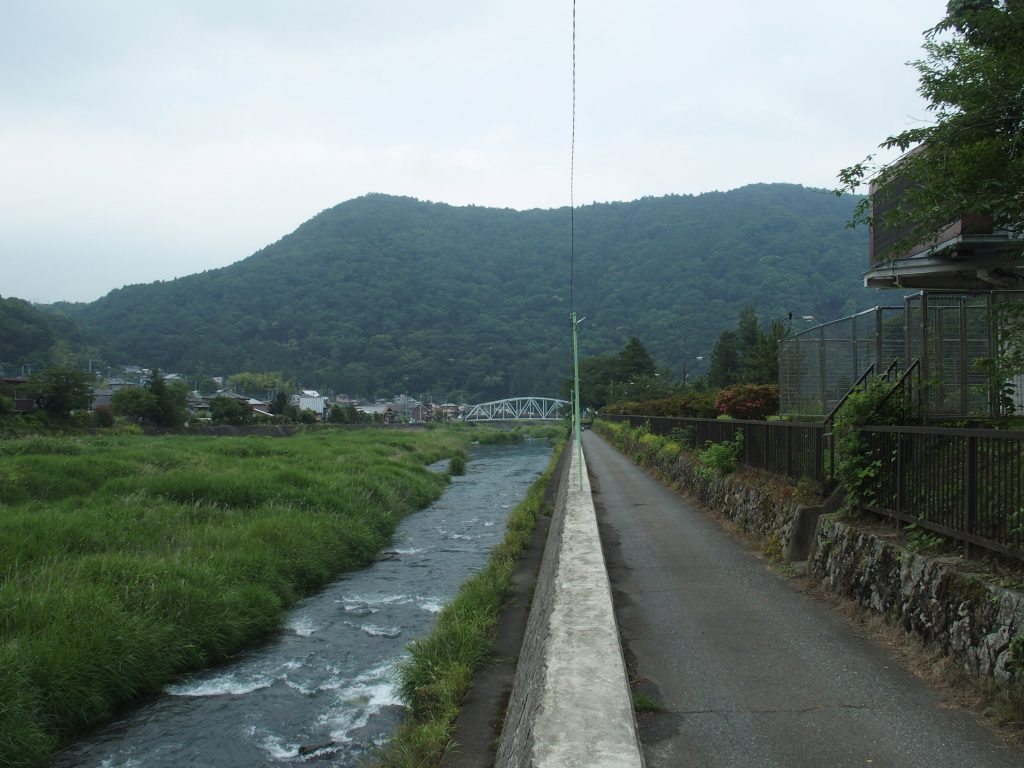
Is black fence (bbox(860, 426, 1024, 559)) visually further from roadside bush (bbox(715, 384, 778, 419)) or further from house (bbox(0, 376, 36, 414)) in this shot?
house (bbox(0, 376, 36, 414))

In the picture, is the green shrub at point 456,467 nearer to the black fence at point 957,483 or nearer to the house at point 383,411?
the black fence at point 957,483

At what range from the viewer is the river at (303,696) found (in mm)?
7109

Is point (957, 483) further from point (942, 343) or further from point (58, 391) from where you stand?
point (58, 391)

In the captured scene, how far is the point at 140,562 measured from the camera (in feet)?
36.0

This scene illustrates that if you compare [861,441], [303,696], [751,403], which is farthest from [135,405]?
[861,441]

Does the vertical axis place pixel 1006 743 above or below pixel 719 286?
below

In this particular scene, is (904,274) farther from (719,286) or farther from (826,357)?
(719,286)

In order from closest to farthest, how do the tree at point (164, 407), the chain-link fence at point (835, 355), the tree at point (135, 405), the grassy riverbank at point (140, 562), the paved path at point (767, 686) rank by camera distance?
the paved path at point (767, 686) → the grassy riverbank at point (140, 562) → the chain-link fence at point (835, 355) → the tree at point (135, 405) → the tree at point (164, 407)

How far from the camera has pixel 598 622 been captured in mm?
6160

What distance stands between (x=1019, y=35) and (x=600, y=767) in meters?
6.73

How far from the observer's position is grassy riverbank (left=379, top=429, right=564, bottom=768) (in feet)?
17.5

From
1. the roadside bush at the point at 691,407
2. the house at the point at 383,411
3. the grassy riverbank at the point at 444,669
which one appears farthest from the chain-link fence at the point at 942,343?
the house at the point at 383,411

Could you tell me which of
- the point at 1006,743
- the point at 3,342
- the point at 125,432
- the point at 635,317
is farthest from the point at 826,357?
the point at 3,342

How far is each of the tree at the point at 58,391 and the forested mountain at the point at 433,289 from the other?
62408 millimetres
